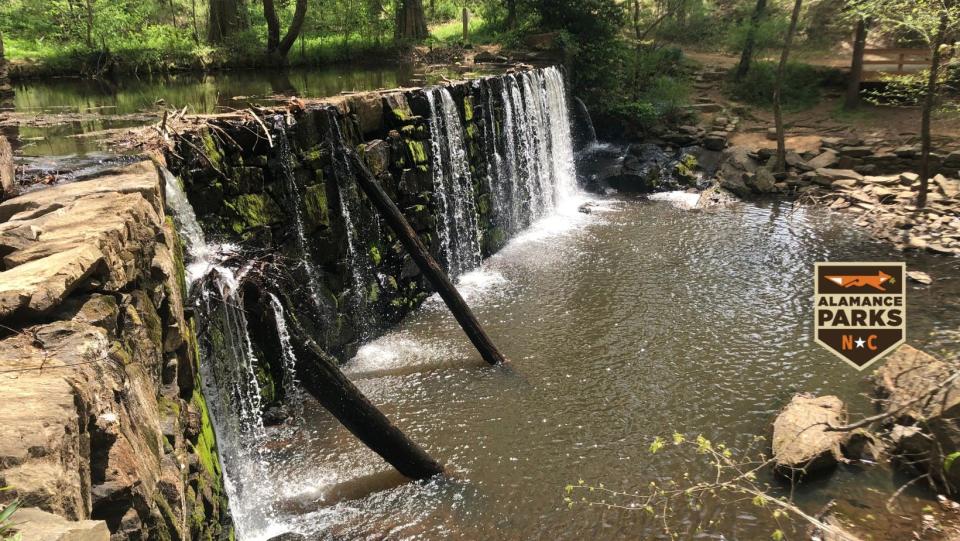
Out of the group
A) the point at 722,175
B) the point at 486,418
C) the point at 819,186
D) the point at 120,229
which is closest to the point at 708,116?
the point at 722,175

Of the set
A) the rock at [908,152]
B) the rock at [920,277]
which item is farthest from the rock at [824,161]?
the rock at [920,277]

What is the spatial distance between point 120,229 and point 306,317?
4039 mm

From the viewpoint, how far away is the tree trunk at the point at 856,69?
16.5 m

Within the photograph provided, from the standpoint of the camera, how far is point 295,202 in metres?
6.98

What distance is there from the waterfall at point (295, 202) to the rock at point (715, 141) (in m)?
13.3

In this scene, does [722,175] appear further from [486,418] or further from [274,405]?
[274,405]

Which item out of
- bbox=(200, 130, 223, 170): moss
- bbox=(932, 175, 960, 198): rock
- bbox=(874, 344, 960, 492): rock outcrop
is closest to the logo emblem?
bbox=(874, 344, 960, 492): rock outcrop

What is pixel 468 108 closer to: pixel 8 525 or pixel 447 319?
pixel 447 319

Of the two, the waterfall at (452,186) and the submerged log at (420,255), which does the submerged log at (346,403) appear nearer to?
the submerged log at (420,255)

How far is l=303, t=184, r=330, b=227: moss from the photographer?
7.20 meters

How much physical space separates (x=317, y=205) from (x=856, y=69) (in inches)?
663

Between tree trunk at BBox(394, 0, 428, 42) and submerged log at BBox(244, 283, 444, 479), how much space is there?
17.7 metres

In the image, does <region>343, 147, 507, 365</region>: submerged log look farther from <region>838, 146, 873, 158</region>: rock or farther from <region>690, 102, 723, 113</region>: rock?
<region>690, 102, 723, 113</region>: rock

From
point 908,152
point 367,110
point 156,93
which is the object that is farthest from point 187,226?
point 908,152
